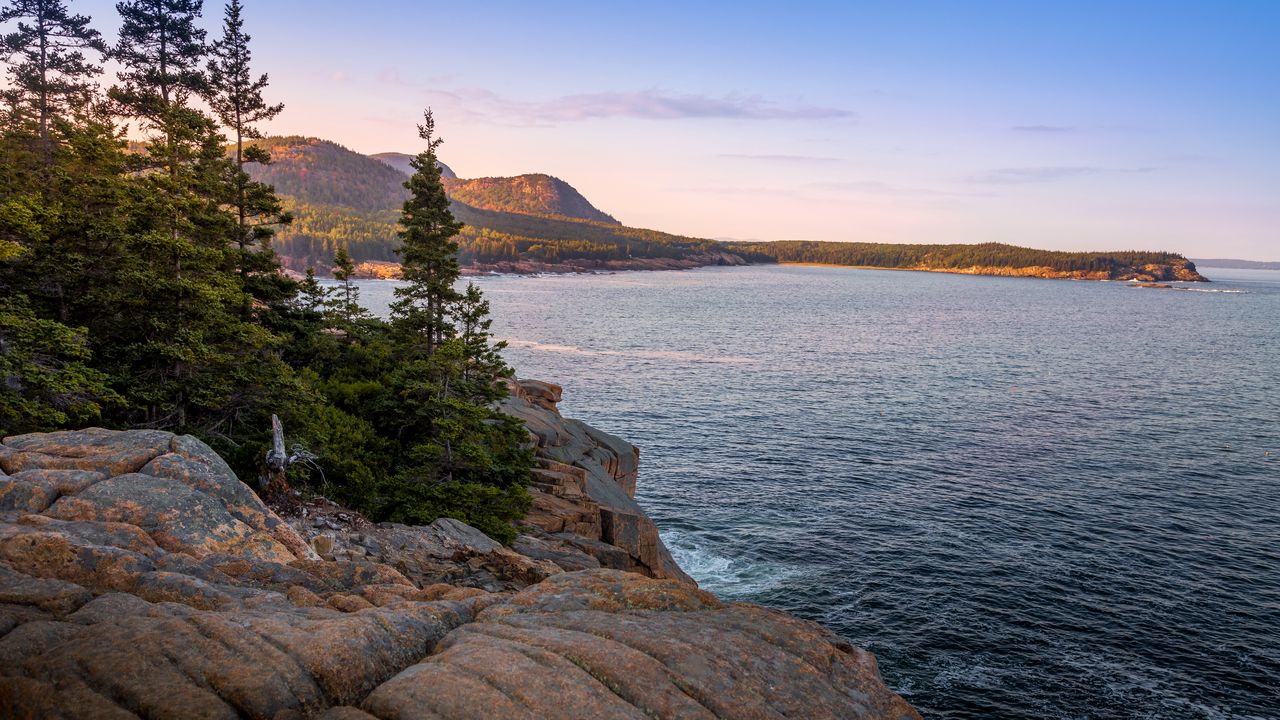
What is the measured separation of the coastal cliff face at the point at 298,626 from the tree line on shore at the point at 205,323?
5.29 meters

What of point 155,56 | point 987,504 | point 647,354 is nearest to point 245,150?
point 155,56

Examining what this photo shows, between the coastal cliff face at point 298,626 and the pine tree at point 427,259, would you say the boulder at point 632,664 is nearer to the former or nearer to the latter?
the coastal cliff face at point 298,626

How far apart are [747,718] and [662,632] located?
253cm

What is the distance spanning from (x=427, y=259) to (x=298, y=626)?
85.0ft

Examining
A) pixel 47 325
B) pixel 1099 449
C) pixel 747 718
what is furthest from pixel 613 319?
pixel 747 718

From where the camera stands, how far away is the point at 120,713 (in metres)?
9.73

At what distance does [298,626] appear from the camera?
497 inches

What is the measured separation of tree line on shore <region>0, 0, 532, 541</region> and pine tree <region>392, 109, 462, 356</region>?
11 cm

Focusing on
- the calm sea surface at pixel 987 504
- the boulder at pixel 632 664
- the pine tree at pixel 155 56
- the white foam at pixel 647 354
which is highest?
the pine tree at pixel 155 56

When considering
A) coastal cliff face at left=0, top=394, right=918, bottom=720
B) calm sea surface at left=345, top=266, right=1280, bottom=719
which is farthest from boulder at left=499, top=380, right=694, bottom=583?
coastal cliff face at left=0, top=394, right=918, bottom=720

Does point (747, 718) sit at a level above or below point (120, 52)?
below

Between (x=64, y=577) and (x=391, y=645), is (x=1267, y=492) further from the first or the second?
(x=64, y=577)

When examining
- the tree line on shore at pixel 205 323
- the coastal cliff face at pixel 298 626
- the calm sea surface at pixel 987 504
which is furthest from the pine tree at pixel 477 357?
the calm sea surface at pixel 987 504

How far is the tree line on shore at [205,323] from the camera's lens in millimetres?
23641
